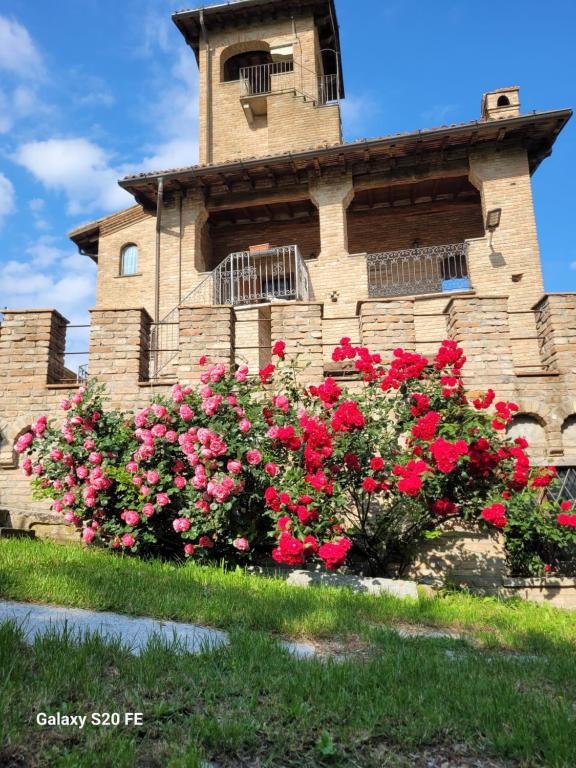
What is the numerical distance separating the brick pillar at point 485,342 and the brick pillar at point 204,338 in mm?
2838

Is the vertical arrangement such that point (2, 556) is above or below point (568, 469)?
below

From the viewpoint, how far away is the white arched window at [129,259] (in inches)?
648

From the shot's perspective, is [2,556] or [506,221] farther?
[506,221]

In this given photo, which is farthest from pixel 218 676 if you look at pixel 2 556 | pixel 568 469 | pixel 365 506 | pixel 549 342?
pixel 549 342

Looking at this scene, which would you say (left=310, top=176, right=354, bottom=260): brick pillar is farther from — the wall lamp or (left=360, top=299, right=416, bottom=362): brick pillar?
(left=360, top=299, right=416, bottom=362): brick pillar

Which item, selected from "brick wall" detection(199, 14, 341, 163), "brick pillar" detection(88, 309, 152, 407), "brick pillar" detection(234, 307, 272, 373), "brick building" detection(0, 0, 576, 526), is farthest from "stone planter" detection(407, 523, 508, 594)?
"brick wall" detection(199, 14, 341, 163)

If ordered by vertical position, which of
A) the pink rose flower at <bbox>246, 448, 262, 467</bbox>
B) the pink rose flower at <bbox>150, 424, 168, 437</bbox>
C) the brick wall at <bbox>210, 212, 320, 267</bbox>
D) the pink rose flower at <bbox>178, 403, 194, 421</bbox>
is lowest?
the pink rose flower at <bbox>246, 448, 262, 467</bbox>

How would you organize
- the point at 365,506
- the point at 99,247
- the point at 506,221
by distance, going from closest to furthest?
the point at 365,506, the point at 506,221, the point at 99,247

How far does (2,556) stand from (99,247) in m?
13.6

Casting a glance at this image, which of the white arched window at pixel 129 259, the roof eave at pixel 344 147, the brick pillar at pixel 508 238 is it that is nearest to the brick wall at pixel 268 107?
the roof eave at pixel 344 147

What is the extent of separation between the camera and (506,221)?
13.2m

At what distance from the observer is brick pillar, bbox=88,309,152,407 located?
7473 millimetres

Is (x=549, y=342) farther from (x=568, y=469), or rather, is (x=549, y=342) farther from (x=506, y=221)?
(x=506, y=221)

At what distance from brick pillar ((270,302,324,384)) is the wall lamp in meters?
7.13
